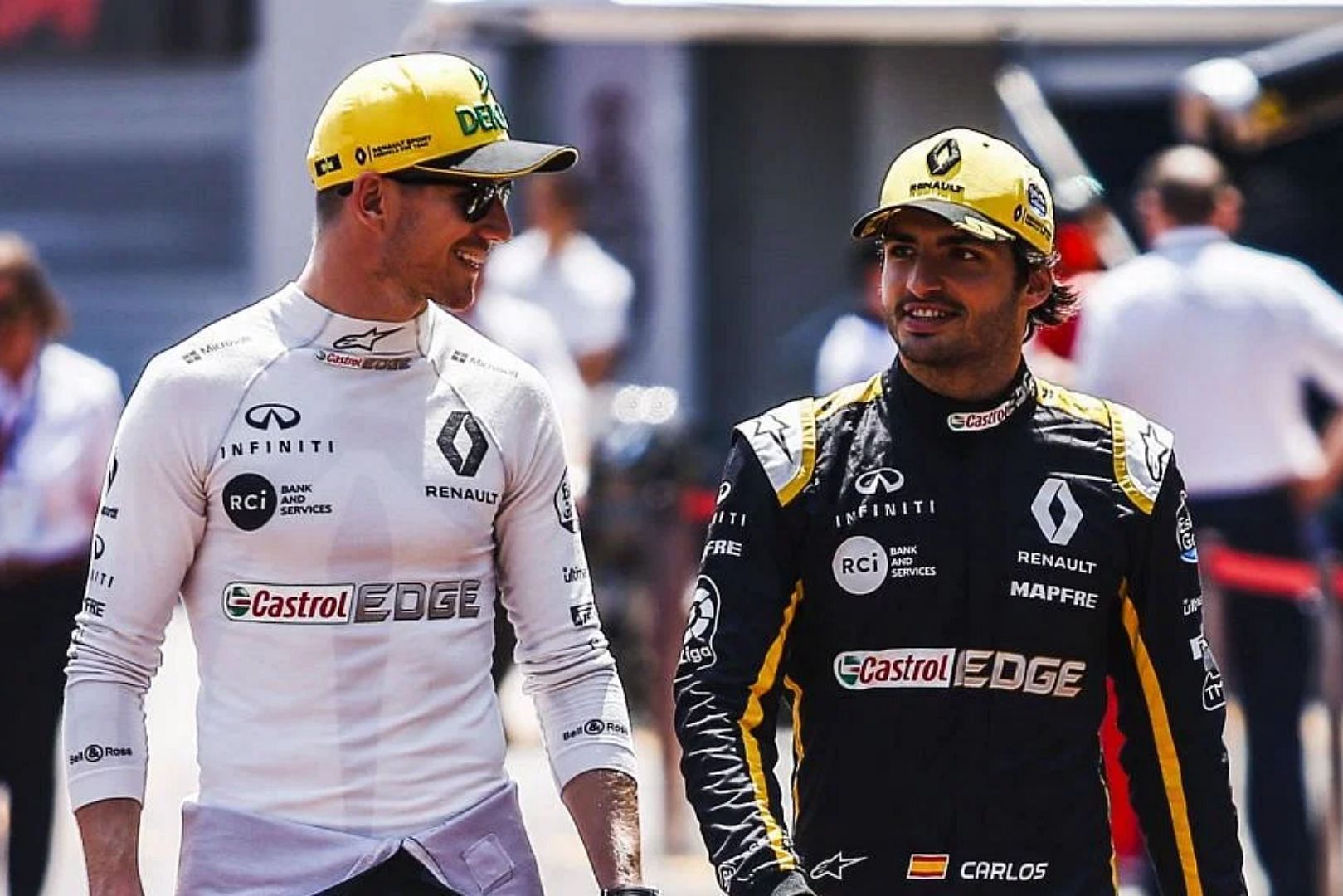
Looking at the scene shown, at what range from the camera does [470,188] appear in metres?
4.21

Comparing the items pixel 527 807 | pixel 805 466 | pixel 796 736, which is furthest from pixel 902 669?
pixel 527 807

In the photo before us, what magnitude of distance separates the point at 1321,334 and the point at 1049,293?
374 cm

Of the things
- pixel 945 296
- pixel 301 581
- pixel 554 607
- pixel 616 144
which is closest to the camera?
pixel 301 581

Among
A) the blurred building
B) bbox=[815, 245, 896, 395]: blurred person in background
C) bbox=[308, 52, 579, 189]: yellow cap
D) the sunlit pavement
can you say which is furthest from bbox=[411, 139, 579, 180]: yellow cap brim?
the blurred building

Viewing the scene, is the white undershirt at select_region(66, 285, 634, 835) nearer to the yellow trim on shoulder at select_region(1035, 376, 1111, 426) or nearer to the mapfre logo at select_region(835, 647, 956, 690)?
the mapfre logo at select_region(835, 647, 956, 690)

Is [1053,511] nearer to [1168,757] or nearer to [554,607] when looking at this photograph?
[1168,757]

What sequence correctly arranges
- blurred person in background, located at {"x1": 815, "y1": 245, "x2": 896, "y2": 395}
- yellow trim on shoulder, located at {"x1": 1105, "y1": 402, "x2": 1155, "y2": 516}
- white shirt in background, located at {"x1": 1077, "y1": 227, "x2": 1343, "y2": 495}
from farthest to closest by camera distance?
blurred person in background, located at {"x1": 815, "y1": 245, "x2": 896, "y2": 395}
white shirt in background, located at {"x1": 1077, "y1": 227, "x2": 1343, "y2": 495}
yellow trim on shoulder, located at {"x1": 1105, "y1": 402, "x2": 1155, "y2": 516}

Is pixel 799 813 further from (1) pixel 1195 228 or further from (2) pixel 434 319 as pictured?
(1) pixel 1195 228

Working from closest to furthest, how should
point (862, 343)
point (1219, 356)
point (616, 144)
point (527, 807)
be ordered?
point (1219, 356) < point (862, 343) < point (527, 807) < point (616, 144)

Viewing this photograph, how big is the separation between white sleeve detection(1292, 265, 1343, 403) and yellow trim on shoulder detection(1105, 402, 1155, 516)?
3791 millimetres

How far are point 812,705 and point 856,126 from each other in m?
9.78

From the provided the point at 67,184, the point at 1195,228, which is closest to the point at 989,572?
the point at 1195,228

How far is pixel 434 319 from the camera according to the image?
4.37 meters

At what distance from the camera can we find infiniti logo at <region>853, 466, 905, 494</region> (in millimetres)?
4215
